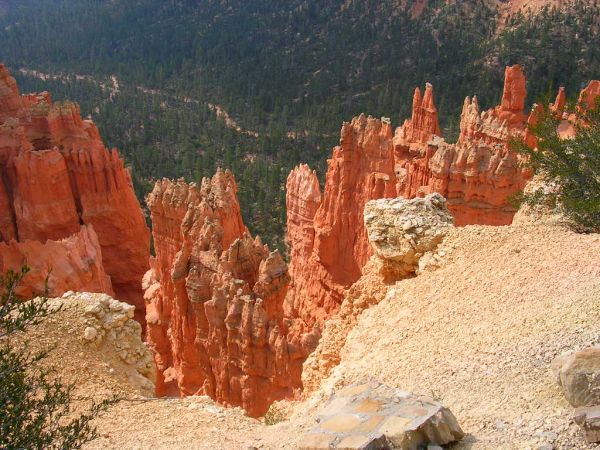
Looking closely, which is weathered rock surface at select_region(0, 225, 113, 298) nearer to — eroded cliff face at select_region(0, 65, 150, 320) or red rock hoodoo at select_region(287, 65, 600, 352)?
eroded cliff face at select_region(0, 65, 150, 320)

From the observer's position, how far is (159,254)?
1786 cm

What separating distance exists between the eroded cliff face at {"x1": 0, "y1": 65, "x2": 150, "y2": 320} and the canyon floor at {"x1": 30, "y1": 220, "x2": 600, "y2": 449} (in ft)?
35.2

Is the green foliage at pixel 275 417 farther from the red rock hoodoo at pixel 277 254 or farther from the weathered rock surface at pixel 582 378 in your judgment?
the weathered rock surface at pixel 582 378

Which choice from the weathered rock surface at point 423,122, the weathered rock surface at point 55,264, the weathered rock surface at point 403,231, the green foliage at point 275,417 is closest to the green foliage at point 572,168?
the weathered rock surface at point 403,231

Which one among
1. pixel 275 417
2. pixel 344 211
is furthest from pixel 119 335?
pixel 344 211

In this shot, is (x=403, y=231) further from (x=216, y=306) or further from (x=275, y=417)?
(x=216, y=306)

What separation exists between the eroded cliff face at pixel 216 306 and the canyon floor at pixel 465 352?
4.33 metres

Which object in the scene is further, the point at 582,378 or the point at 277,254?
the point at 277,254

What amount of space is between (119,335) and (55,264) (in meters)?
8.23

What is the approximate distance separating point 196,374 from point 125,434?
8.43 m

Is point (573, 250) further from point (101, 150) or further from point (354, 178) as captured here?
point (101, 150)

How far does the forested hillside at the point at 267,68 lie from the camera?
Result: 4284 cm

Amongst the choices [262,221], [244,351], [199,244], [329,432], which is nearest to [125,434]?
[329,432]

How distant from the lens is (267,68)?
6122cm
